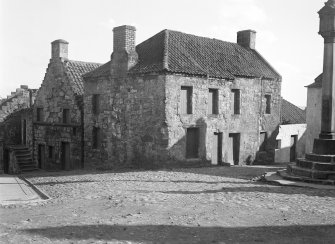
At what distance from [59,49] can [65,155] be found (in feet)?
23.4

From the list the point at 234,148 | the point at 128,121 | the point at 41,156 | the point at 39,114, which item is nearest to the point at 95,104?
the point at 128,121

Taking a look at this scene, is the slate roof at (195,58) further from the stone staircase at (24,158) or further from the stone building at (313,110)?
the stone staircase at (24,158)

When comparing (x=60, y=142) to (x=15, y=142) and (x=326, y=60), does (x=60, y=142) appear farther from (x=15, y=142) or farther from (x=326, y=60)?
(x=326, y=60)

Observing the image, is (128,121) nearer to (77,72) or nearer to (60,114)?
(60,114)

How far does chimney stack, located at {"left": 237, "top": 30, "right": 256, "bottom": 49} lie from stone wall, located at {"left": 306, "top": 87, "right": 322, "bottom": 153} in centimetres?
525

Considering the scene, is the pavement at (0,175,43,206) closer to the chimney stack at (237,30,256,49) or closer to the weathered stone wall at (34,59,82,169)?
the weathered stone wall at (34,59,82,169)

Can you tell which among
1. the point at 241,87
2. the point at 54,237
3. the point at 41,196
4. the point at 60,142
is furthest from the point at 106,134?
the point at 54,237

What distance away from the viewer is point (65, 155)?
2503cm

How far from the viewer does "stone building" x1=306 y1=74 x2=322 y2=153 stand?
26.9 meters

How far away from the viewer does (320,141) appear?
15.0 meters

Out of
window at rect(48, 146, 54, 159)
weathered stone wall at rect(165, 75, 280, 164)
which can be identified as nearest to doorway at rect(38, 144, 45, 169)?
window at rect(48, 146, 54, 159)

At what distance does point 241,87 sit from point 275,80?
13.1 ft

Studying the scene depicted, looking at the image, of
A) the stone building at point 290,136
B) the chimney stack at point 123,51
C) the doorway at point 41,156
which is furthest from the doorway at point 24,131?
the stone building at point 290,136

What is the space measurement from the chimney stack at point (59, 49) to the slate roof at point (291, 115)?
55.3 ft
